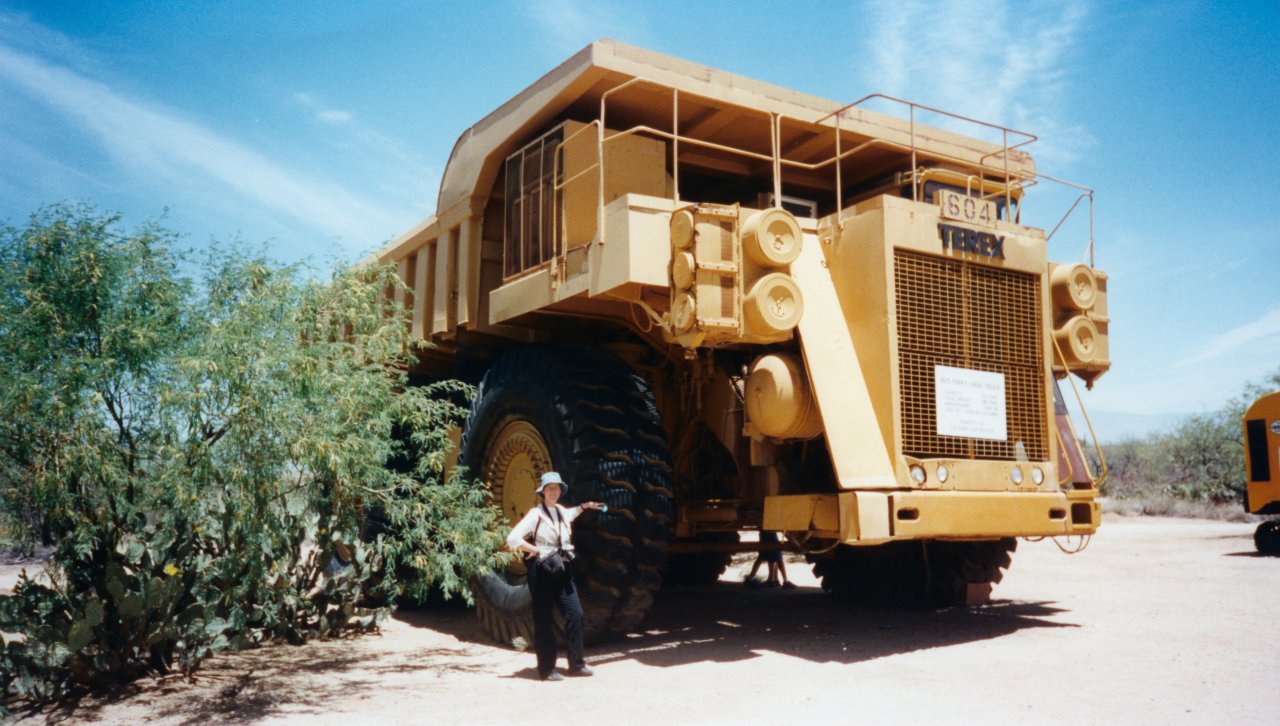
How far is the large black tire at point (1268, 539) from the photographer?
1500 cm

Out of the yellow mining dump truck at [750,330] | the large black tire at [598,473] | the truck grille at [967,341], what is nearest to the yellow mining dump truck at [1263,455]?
the yellow mining dump truck at [750,330]

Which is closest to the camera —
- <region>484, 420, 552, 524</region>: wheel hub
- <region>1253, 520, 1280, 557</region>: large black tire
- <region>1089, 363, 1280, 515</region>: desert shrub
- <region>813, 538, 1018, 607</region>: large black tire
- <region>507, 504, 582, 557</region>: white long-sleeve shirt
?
<region>507, 504, 582, 557</region>: white long-sleeve shirt

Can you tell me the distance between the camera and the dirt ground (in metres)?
5.77

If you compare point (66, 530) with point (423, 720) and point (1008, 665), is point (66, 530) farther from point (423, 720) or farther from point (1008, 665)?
point (1008, 665)

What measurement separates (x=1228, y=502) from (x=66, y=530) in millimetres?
30907

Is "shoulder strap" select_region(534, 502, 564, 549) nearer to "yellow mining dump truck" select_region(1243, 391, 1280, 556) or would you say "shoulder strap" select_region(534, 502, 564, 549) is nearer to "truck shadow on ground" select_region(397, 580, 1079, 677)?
"truck shadow on ground" select_region(397, 580, 1079, 677)

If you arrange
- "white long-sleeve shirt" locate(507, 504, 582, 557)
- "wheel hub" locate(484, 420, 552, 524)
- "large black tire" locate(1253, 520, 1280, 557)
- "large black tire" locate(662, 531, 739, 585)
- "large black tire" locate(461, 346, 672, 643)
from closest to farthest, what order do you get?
1. "white long-sleeve shirt" locate(507, 504, 582, 557)
2. "large black tire" locate(461, 346, 672, 643)
3. "wheel hub" locate(484, 420, 552, 524)
4. "large black tire" locate(662, 531, 739, 585)
5. "large black tire" locate(1253, 520, 1280, 557)

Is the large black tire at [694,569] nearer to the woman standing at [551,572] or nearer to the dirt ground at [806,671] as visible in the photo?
the dirt ground at [806,671]

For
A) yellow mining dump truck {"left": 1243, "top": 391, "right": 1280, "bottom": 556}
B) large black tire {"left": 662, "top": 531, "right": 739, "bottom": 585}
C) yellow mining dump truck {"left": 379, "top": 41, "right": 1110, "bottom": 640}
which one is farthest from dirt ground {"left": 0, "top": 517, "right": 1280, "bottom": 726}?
yellow mining dump truck {"left": 1243, "top": 391, "right": 1280, "bottom": 556}

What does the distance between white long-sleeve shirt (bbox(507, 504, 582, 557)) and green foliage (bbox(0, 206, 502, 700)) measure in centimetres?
53

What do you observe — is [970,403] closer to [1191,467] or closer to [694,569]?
[694,569]

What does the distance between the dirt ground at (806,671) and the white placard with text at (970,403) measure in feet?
5.37

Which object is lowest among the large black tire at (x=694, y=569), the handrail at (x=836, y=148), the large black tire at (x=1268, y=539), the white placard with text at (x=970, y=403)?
the large black tire at (x=694, y=569)

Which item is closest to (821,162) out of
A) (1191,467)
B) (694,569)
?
(694,569)
